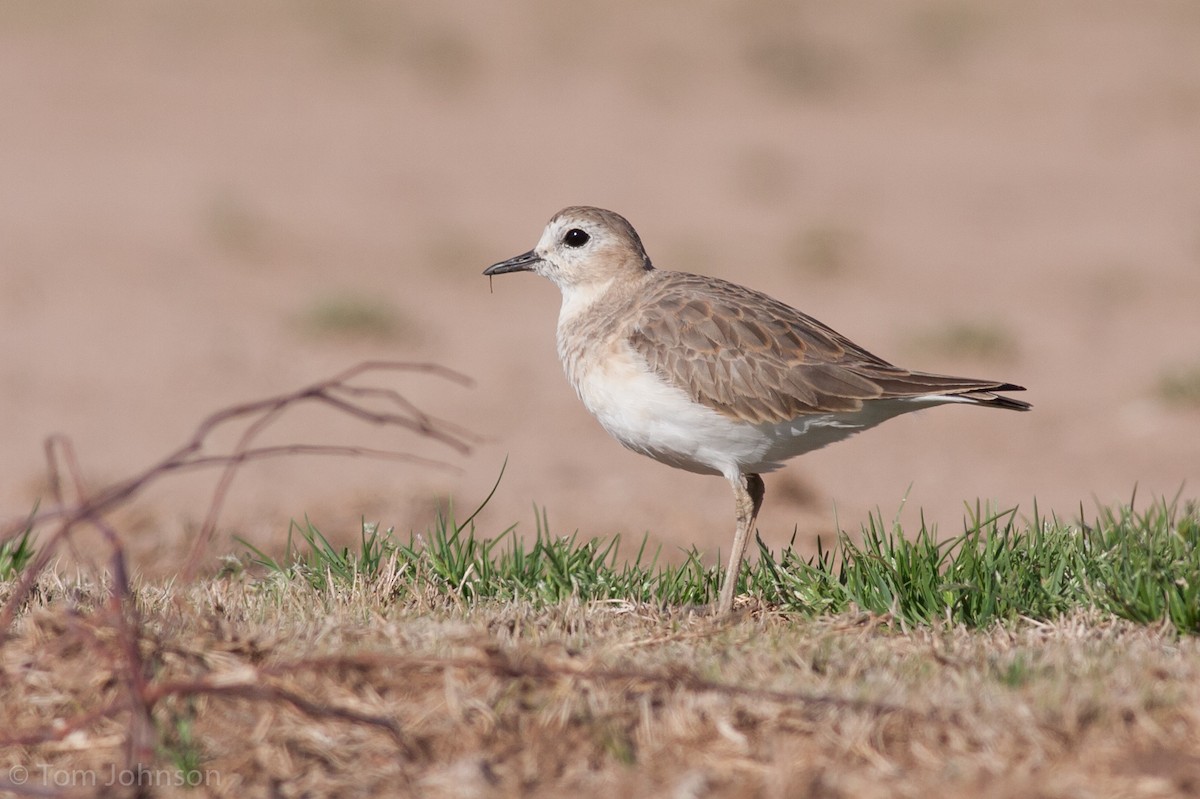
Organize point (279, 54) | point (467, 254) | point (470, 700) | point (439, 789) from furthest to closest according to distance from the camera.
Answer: point (279, 54) < point (467, 254) < point (470, 700) < point (439, 789)

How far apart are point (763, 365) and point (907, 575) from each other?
104 cm

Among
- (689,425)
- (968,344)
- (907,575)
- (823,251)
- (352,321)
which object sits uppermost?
(823,251)

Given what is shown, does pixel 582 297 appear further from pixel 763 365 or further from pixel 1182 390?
pixel 1182 390

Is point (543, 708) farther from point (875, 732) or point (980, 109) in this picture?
point (980, 109)

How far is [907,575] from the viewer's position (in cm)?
504

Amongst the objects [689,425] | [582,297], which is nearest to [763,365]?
[689,425]

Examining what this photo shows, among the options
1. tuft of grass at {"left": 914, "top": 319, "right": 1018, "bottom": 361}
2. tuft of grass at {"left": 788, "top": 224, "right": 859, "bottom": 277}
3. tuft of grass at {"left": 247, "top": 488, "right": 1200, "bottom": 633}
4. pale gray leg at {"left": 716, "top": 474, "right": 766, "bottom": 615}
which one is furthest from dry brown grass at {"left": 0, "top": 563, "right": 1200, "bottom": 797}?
tuft of grass at {"left": 788, "top": 224, "right": 859, "bottom": 277}

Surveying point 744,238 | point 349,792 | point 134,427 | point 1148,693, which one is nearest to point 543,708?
point 349,792

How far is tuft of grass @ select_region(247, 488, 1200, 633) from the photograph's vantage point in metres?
4.84

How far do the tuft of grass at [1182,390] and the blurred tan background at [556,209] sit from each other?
3 centimetres

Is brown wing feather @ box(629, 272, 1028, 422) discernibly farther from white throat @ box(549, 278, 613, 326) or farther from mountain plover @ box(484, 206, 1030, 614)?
white throat @ box(549, 278, 613, 326)

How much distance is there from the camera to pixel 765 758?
11.8 feet

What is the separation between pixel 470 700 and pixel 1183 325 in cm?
1309

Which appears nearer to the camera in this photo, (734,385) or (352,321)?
(734,385)
